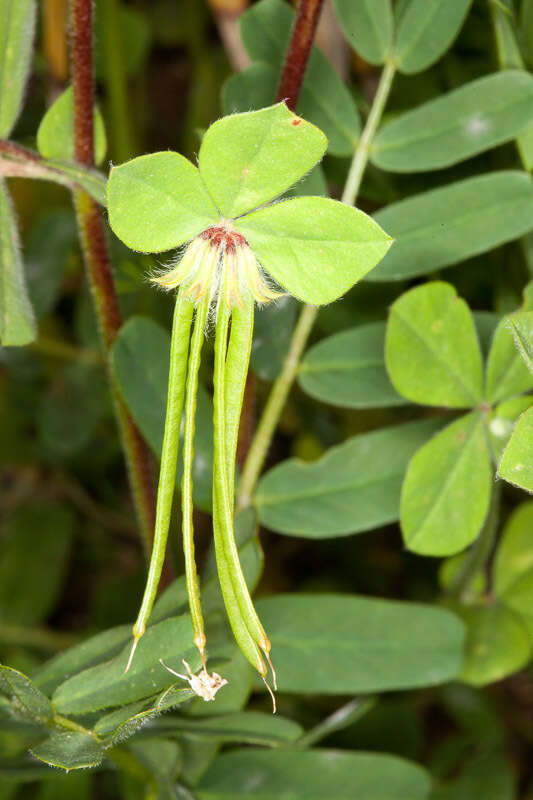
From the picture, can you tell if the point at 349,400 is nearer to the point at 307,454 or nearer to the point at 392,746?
the point at 307,454

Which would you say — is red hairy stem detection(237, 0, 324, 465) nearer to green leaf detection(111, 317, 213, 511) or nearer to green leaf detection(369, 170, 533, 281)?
green leaf detection(369, 170, 533, 281)

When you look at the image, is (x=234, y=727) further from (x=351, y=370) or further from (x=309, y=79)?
(x=309, y=79)

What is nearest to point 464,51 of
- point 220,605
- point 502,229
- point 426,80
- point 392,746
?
point 426,80

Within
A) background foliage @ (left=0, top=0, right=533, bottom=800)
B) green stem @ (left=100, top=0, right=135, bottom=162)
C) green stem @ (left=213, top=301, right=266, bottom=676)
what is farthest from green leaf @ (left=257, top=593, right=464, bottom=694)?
green stem @ (left=100, top=0, right=135, bottom=162)

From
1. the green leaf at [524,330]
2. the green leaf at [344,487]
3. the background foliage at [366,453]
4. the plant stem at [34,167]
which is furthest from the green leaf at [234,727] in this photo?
the plant stem at [34,167]

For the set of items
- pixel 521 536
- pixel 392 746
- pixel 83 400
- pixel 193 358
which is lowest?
pixel 392 746

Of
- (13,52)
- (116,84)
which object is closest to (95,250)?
(13,52)
